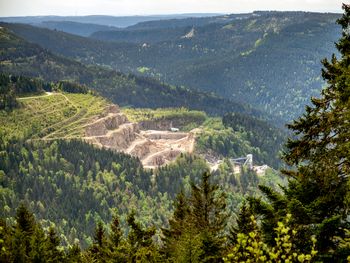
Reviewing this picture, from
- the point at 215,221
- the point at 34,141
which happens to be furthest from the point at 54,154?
the point at 215,221

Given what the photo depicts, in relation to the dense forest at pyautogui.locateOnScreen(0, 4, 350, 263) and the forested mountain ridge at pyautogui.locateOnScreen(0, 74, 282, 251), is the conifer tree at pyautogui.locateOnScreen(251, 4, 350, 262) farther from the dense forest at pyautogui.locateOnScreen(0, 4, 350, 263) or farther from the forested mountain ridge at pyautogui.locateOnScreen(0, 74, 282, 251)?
the forested mountain ridge at pyautogui.locateOnScreen(0, 74, 282, 251)

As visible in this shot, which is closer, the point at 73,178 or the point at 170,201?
the point at 73,178

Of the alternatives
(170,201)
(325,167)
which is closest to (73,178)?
(170,201)

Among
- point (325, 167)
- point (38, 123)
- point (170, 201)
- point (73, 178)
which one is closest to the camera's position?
point (325, 167)

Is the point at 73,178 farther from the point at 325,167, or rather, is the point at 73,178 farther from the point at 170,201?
the point at 325,167

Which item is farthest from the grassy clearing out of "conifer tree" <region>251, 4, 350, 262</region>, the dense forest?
"conifer tree" <region>251, 4, 350, 262</region>

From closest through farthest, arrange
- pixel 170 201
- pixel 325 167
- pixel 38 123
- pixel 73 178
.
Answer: pixel 325 167 → pixel 73 178 → pixel 170 201 → pixel 38 123

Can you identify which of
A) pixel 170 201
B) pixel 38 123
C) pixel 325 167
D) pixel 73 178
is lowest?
pixel 170 201

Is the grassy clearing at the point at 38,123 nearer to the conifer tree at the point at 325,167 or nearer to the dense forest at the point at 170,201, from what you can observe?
the dense forest at the point at 170,201

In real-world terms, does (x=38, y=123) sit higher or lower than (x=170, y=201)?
higher

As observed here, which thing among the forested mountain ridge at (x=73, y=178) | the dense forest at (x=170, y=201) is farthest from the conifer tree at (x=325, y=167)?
the forested mountain ridge at (x=73, y=178)

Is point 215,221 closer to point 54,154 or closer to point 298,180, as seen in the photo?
point 298,180
